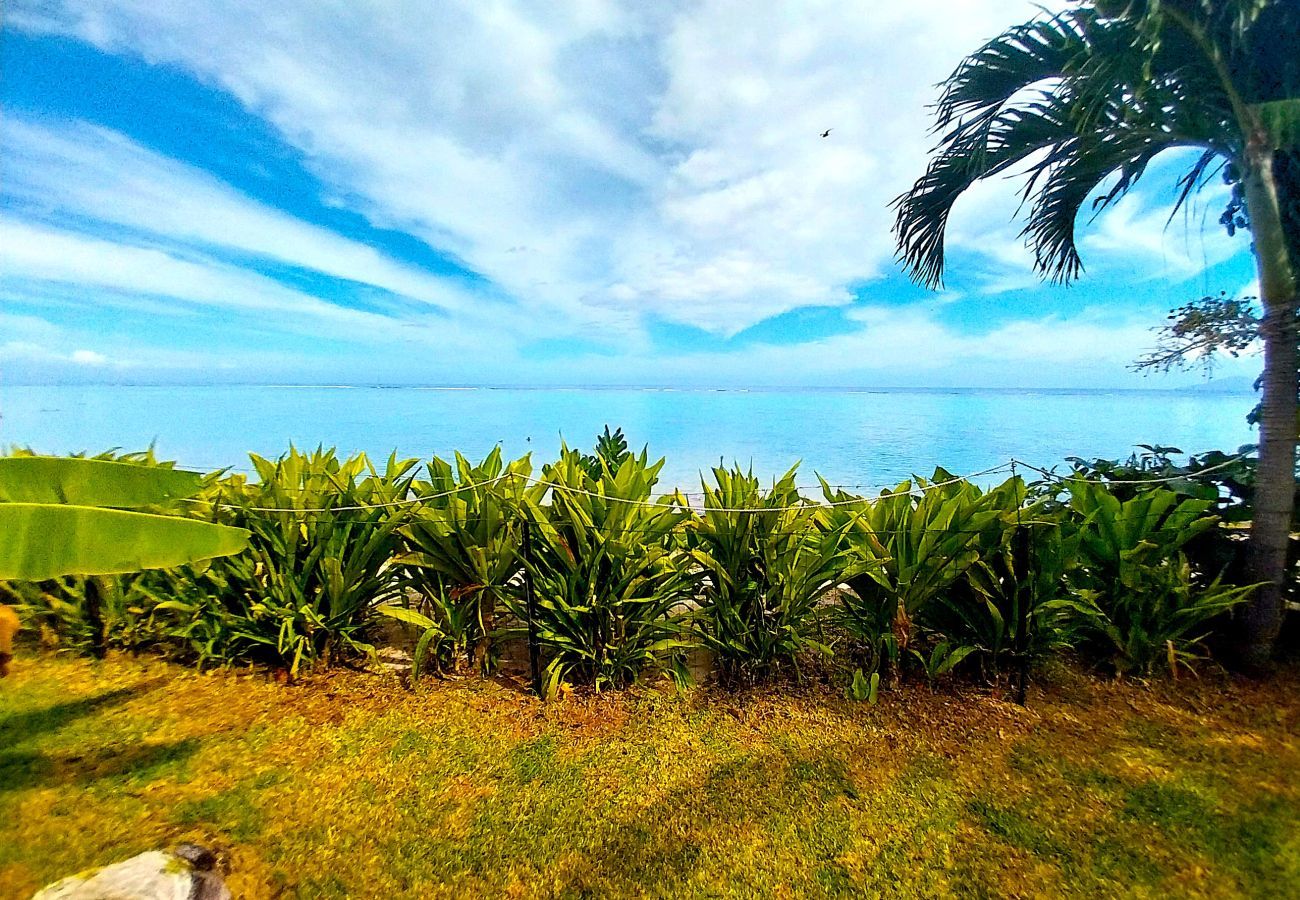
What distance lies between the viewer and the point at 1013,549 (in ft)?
8.20

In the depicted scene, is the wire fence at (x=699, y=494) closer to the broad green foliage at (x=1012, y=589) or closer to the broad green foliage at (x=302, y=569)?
the broad green foliage at (x=302, y=569)

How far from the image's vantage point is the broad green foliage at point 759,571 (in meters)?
2.53

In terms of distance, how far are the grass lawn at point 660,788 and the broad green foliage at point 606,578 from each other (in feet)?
0.75

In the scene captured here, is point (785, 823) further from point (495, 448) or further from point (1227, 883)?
point (495, 448)

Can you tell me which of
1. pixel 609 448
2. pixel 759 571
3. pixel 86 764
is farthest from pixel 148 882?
pixel 609 448

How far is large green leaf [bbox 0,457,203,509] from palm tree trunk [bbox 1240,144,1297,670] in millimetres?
4888

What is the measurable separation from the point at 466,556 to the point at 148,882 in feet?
5.00

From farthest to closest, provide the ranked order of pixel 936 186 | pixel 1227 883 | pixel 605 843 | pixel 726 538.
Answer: pixel 936 186 → pixel 726 538 → pixel 605 843 → pixel 1227 883

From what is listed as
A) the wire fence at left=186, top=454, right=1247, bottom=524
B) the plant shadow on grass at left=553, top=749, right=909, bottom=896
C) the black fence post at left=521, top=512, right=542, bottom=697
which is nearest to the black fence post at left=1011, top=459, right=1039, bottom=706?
the wire fence at left=186, top=454, right=1247, bottom=524

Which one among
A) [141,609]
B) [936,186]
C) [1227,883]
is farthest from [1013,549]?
[141,609]

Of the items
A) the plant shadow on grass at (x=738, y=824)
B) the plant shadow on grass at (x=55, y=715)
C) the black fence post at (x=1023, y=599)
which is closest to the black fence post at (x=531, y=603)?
the plant shadow on grass at (x=738, y=824)

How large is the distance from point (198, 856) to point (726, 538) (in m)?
2.18

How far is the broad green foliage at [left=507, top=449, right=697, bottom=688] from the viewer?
2.57m

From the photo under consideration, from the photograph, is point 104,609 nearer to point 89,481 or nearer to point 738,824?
point 89,481
